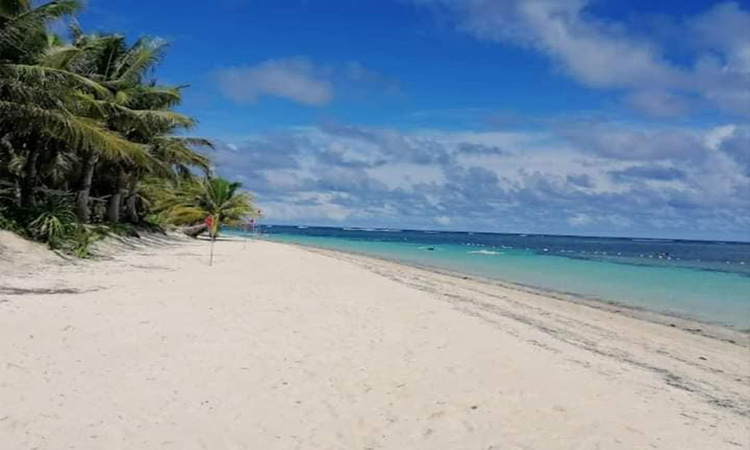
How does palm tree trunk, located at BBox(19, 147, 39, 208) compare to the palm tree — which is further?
palm tree trunk, located at BBox(19, 147, 39, 208)

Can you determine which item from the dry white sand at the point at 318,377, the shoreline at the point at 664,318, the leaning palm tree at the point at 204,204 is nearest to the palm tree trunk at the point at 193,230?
the leaning palm tree at the point at 204,204

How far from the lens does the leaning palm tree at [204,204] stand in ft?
118

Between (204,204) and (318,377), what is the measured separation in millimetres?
32487

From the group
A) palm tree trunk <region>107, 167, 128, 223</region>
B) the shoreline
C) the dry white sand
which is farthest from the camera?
palm tree trunk <region>107, 167, 128, 223</region>

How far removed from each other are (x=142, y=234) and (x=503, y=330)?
20579 millimetres

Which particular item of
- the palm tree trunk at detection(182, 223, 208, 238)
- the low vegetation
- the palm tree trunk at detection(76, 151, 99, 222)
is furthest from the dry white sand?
the palm tree trunk at detection(182, 223, 208, 238)

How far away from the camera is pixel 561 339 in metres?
10.5

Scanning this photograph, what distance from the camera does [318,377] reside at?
6.36m

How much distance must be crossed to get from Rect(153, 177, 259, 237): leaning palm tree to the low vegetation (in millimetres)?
86

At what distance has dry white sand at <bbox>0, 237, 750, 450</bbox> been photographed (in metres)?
4.94

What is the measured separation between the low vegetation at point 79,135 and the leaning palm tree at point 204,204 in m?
0.09

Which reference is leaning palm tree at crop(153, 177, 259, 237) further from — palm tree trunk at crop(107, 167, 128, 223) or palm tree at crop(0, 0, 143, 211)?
palm tree at crop(0, 0, 143, 211)

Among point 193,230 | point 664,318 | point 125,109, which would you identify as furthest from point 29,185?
point 193,230

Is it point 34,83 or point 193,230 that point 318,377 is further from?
point 193,230
